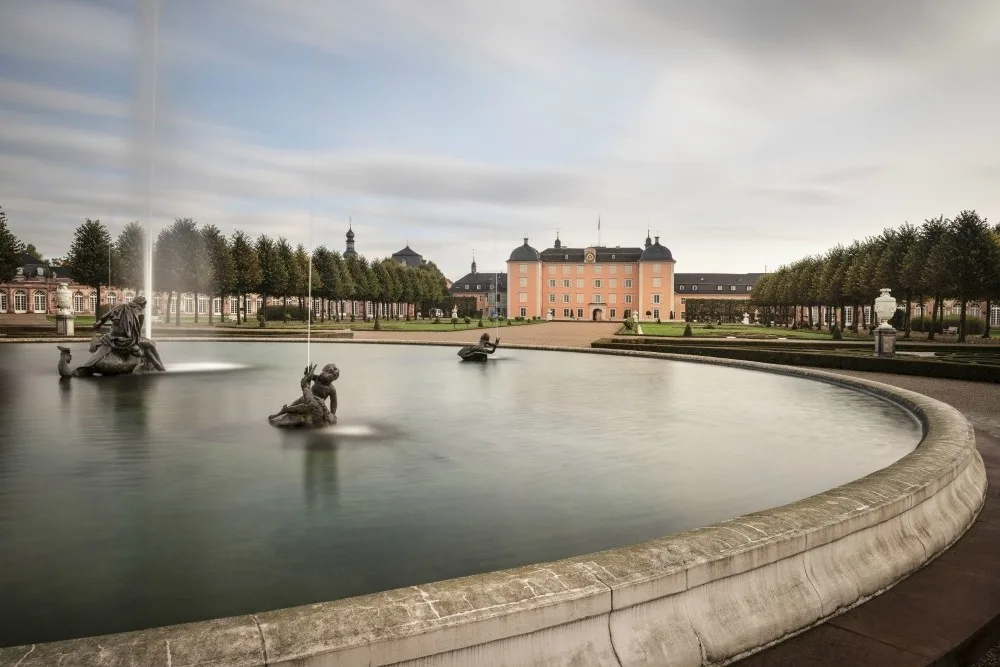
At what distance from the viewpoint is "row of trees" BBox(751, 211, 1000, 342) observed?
134 feet

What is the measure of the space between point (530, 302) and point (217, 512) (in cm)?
11516

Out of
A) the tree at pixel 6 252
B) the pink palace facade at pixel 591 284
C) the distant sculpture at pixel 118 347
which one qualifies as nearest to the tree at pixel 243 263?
the tree at pixel 6 252

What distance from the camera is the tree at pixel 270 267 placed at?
66125 mm

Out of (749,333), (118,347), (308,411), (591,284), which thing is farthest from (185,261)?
(591,284)

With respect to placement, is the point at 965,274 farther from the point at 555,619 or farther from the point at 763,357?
the point at 555,619

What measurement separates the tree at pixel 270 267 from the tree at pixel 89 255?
1339 cm

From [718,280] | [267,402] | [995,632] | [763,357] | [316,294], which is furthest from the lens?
[718,280]

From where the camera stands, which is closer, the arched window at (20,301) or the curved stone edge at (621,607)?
the curved stone edge at (621,607)

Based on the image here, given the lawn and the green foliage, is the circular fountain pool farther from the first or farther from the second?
the green foliage

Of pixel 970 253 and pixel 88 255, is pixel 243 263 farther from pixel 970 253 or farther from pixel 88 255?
pixel 970 253

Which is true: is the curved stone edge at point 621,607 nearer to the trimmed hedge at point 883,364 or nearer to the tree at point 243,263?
the trimmed hedge at point 883,364

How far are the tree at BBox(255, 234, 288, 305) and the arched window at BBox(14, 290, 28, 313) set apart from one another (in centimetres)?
4826

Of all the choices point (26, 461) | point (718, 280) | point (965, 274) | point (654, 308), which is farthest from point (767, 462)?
point (718, 280)

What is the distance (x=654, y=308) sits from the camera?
→ 117m
